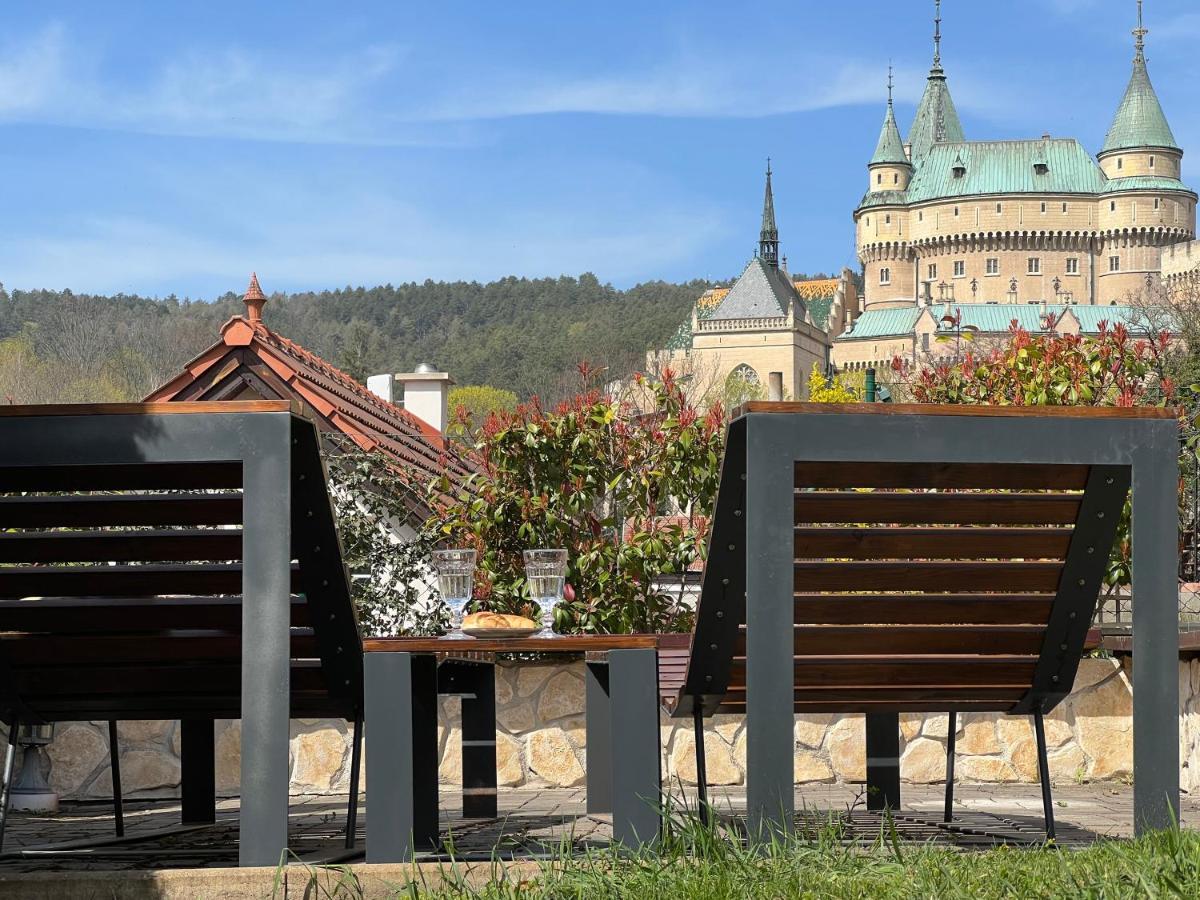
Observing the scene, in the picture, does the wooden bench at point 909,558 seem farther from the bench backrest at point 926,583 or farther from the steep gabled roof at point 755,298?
the steep gabled roof at point 755,298

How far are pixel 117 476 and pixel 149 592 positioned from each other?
353 millimetres

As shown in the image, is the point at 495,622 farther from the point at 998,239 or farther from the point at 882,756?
the point at 998,239

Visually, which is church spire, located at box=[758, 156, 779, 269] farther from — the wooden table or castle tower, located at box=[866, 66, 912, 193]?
the wooden table

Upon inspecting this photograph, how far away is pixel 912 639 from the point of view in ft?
12.3

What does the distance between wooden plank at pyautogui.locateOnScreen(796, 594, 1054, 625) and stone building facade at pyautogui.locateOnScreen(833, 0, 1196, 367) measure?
328ft

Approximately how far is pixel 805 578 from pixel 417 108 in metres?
36.8

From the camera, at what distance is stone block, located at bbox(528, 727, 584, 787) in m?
6.83

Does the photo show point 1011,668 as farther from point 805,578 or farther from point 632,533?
point 632,533

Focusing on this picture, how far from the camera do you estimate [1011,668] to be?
387 cm

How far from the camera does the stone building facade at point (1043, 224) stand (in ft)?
342

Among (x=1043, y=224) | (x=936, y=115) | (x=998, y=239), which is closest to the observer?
(x=998, y=239)

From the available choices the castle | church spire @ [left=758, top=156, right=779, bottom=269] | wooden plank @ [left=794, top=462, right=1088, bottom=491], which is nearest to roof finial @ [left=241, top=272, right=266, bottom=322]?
wooden plank @ [left=794, top=462, right=1088, bottom=491]

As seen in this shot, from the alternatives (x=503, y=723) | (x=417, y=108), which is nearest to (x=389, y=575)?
(x=503, y=723)

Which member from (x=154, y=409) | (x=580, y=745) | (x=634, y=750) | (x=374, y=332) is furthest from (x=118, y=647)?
(x=374, y=332)
